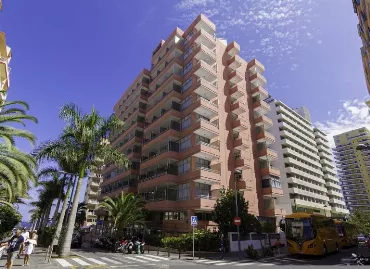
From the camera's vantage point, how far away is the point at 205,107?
36.6 meters

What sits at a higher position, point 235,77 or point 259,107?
point 235,77

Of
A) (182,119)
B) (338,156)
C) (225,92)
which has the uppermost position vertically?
(338,156)

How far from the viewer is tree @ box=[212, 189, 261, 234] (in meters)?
25.6

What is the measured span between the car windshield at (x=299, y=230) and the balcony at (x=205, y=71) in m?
25.7

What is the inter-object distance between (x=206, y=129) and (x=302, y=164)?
1776 inches

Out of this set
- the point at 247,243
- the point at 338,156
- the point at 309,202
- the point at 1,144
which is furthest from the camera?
the point at 338,156

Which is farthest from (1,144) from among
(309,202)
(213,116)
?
(309,202)

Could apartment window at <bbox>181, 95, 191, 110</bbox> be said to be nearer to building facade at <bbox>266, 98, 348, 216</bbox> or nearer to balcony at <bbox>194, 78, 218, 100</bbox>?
balcony at <bbox>194, 78, 218, 100</bbox>

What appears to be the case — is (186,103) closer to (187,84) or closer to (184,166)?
(187,84)

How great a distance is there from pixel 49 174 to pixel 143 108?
26.9 meters

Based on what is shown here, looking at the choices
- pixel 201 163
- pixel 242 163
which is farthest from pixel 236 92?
pixel 201 163

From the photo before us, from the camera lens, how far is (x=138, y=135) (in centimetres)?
4881

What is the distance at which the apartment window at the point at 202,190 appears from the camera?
32.3 m

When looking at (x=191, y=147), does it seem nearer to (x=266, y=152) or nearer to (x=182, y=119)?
(x=182, y=119)
